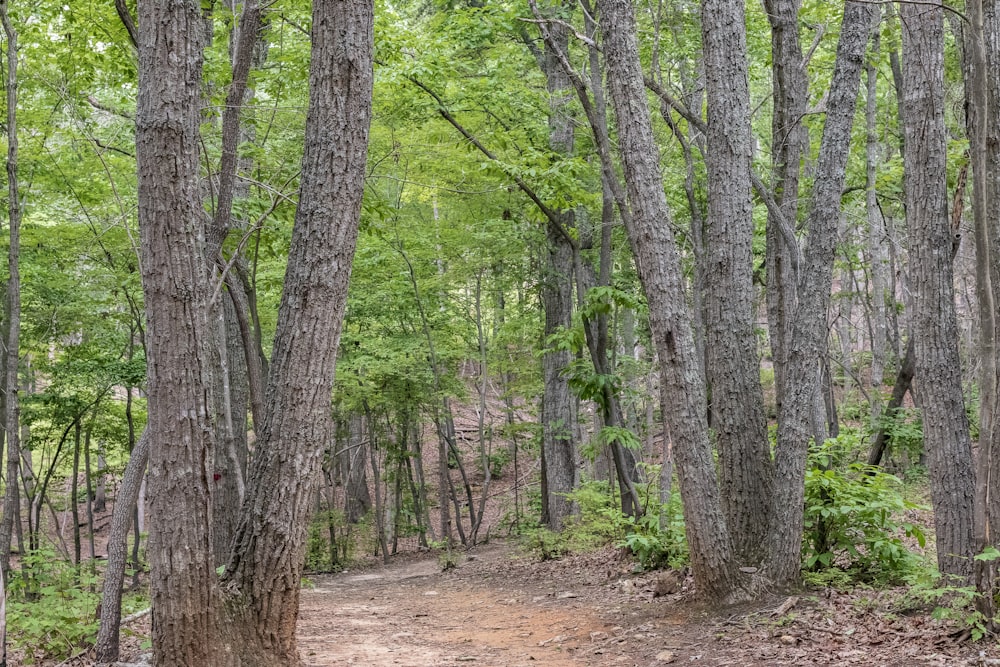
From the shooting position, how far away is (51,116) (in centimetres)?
1001

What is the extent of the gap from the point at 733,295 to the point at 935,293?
1.64m

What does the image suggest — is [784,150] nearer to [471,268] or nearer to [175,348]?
[175,348]

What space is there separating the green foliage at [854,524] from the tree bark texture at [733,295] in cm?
46

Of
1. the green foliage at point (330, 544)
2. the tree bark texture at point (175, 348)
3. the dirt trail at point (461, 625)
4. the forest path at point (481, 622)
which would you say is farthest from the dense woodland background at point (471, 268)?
the dirt trail at point (461, 625)

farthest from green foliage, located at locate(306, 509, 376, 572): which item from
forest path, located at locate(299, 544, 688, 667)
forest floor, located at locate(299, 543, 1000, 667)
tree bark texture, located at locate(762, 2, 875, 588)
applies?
tree bark texture, located at locate(762, 2, 875, 588)

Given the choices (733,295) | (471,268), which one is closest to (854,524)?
(733,295)

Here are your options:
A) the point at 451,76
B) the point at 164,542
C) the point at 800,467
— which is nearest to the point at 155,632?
the point at 164,542

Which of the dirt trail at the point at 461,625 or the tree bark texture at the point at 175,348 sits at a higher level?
the tree bark texture at the point at 175,348

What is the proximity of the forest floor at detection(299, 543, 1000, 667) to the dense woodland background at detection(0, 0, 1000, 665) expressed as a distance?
33 centimetres

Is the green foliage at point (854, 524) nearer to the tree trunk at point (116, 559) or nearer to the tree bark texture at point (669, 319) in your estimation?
the tree bark texture at point (669, 319)

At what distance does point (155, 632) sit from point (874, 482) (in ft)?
18.3

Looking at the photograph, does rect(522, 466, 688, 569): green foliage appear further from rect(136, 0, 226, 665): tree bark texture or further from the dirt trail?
rect(136, 0, 226, 665): tree bark texture

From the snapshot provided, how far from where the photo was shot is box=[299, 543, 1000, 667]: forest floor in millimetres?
4777

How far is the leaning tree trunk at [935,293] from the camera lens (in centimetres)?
509
